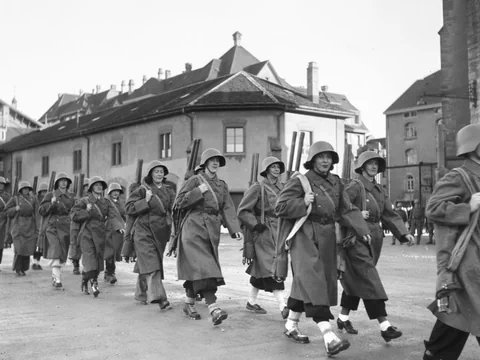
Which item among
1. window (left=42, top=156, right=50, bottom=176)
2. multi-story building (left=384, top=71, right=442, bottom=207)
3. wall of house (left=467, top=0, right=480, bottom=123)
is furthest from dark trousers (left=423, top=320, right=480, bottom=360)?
multi-story building (left=384, top=71, right=442, bottom=207)

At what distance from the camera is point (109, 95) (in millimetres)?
86500

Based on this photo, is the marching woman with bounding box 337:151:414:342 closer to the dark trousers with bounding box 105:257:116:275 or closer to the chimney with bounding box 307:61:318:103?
the dark trousers with bounding box 105:257:116:275

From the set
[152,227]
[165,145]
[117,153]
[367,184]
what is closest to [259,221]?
[152,227]

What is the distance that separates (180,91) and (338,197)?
3677cm

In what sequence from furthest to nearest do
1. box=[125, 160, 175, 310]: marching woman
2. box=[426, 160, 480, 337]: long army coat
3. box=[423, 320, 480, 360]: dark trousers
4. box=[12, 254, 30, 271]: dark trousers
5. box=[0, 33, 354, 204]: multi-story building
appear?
1. box=[0, 33, 354, 204]: multi-story building
2. box=[12, 254, 30, 271]: dark trousers
3. box=[125, 160, 175, 310]: marching woman
4. box=[423, 320, 480, 360]: dark trousers
5. box=[426, 160, 480, 337]: long army coat

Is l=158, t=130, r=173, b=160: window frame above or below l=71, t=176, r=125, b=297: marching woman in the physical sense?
above

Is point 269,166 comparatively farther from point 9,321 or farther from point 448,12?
point 448,12

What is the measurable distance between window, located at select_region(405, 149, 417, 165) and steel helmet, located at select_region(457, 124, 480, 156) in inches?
2242

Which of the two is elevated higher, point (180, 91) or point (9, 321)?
point (180, 91)

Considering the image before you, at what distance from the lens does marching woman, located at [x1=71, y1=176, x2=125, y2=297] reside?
414 inches

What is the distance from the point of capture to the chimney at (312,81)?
37438 millimetres

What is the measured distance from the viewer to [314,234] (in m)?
6.16

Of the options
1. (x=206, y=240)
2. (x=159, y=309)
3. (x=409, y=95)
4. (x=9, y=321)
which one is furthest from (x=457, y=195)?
(x=409, y=95)

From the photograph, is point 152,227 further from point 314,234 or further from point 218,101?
point 218,101
